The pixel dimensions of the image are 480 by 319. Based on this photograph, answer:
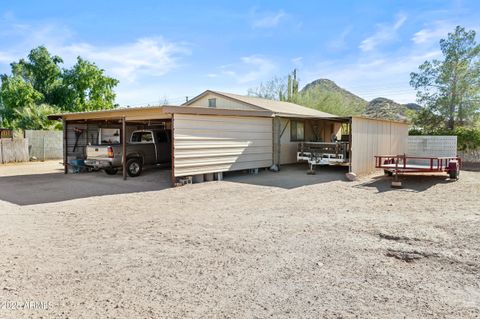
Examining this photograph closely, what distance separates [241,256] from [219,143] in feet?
25.4

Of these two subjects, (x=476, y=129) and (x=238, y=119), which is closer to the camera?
(x=238, y=119)

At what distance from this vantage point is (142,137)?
13219 millimetres

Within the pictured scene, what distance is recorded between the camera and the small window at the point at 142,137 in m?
13.1

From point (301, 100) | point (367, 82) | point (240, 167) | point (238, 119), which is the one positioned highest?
point (367, 82)

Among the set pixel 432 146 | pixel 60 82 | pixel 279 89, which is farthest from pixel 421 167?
pixel 60 82

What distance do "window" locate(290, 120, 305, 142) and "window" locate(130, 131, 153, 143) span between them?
7331mm

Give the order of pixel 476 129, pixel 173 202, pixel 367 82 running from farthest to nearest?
pixel 367 82, pixel 476 129, pixel 173 202

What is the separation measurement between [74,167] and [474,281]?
1482cm

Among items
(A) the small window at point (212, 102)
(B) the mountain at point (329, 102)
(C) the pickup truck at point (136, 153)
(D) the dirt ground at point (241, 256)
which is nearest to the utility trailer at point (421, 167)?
(D) the dirt ground at point (241, 256)

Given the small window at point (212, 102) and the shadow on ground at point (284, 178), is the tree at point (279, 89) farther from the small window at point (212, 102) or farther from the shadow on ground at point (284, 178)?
Answer: the shadow on ground at point (284, 178)

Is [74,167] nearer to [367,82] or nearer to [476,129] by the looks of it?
[476,129]

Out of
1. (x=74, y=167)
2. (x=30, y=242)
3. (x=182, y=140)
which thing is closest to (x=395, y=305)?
(x=30, y=242)

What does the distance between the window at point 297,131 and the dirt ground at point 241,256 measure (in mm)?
8382

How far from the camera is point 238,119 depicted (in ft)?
42.4
